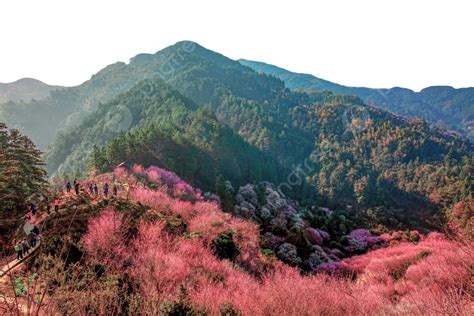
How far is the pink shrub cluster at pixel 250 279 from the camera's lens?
943 centimetres

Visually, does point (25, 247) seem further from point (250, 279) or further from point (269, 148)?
point (269, 148)

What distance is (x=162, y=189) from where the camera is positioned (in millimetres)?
32750

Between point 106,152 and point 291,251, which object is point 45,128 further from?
point 291,251

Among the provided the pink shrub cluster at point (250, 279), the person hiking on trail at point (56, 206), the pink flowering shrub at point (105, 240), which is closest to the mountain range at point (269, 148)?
the person hiking on trail at point (56, 206)

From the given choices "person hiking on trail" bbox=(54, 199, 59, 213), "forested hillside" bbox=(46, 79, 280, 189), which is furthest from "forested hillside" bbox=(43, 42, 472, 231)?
"person hiking on trail" bbox=(54, 199, 59, 213)

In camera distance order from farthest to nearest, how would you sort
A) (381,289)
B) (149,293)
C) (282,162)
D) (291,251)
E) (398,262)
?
1. (282,162)
2. (291,251)
3. (398,262)
4. (381,289)
5. (149,293)

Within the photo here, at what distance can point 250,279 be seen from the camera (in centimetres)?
1570

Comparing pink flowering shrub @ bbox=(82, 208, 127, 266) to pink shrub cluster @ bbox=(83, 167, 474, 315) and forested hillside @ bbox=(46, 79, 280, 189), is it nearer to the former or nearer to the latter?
pink shrub cluster @ bbox=(83, 167, 474, 315)

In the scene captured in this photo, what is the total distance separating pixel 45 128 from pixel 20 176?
618ft

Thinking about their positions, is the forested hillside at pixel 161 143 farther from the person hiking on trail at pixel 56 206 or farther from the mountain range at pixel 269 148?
the person hiking on trail at pixel 56 206

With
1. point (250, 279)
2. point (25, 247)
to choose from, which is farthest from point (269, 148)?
point (25, 247)

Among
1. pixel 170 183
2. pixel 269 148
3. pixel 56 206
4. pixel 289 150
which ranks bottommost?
pixel 289 150

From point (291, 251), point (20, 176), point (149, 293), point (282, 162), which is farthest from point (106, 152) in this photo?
point (282, 162)

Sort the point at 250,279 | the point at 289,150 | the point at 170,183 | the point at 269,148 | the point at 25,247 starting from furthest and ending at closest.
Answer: the point at 289,150, the point at 269,148, the point at 170,183, the point at 250,279, the point at 25,247
